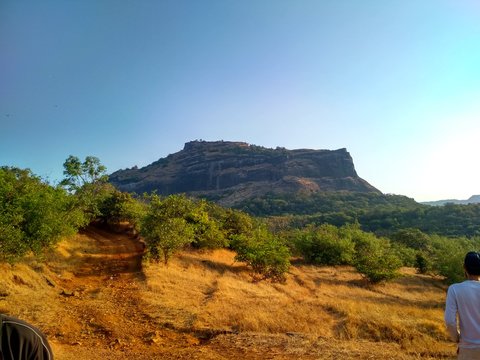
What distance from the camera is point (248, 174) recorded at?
530 feet

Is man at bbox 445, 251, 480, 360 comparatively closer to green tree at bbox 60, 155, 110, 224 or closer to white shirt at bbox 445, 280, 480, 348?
white shirt at bbox 445, 280, 480, 348

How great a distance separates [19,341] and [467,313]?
14.9ft

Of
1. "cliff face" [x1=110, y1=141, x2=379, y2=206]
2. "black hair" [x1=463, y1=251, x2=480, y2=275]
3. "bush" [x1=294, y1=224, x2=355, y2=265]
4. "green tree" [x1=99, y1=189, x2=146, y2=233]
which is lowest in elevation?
"bush" [x1=294, y1=224, x2=355, y2=265]

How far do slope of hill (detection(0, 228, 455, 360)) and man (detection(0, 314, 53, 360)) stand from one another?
6653mm

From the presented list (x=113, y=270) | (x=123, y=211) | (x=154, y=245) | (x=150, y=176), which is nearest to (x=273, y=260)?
(x=154, y=245)

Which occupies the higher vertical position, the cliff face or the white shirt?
the cliff face

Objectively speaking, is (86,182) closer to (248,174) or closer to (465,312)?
(465,312)

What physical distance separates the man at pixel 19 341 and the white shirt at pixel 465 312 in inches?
166

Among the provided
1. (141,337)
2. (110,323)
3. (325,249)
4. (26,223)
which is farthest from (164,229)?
(325,249)

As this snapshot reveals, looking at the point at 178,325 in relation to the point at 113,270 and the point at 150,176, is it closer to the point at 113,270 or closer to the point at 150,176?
the point at 113,270

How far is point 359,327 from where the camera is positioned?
11875mm

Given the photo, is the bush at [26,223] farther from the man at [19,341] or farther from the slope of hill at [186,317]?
the man at [19,341]

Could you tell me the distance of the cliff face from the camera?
493 ft

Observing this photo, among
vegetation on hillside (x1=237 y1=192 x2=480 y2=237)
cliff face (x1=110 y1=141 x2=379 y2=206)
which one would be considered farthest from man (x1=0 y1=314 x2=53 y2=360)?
cliff face (x1=110 y1=141 x2=379 y2=206)
